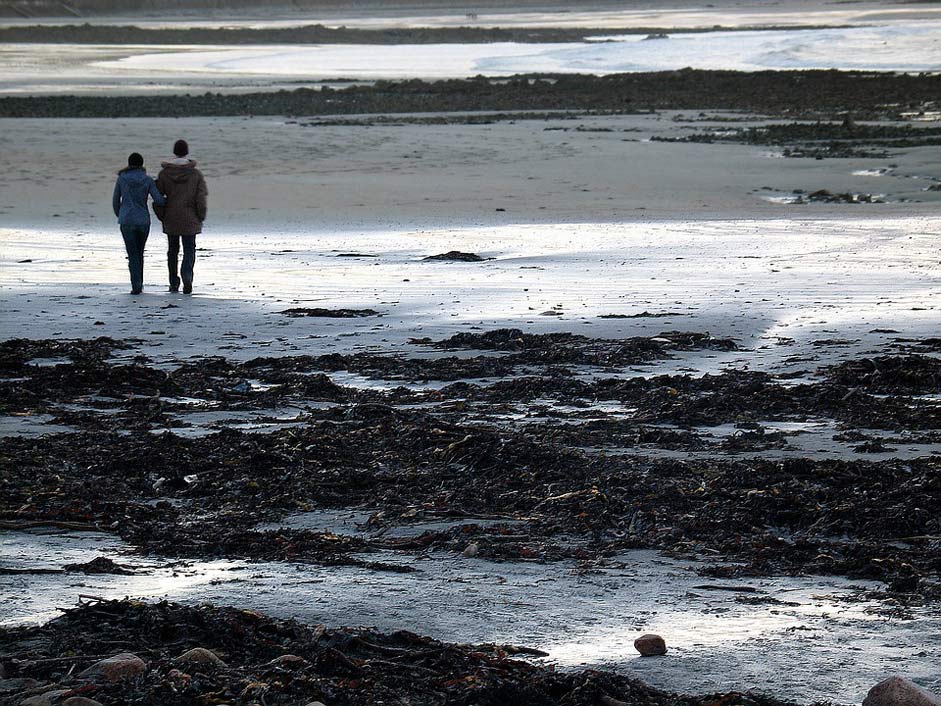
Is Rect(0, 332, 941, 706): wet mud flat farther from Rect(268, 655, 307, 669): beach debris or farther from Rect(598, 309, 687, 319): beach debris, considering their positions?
Rect(598, 309, 687, 319): beach debris

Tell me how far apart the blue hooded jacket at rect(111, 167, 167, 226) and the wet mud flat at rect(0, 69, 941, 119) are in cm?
1722

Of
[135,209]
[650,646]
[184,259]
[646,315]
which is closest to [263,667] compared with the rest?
[650,646]

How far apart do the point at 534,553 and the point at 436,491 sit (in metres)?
0.91

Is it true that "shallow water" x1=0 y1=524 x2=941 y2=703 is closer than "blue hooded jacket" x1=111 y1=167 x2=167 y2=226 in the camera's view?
Yes

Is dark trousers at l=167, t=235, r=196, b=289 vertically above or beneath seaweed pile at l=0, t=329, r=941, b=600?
above

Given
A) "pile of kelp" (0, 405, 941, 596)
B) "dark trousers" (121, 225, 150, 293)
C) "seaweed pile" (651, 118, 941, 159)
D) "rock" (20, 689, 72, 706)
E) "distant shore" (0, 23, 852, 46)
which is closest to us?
"rock" (20, 689, 72, 706)

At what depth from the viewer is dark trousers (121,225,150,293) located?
11.4 meters

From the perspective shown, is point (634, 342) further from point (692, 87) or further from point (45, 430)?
point (692, 87)

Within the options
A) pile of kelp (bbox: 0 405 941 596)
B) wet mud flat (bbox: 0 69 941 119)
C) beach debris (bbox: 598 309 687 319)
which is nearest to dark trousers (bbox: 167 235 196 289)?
beach debris (bbox: 598 309 687 319)

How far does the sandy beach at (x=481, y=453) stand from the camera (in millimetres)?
4004

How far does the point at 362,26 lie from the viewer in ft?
282

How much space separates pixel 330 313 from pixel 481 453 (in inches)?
177

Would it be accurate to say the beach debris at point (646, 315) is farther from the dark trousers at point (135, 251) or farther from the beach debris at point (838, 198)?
the beach debris at point (838, 198)

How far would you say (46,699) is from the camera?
11.7ft
